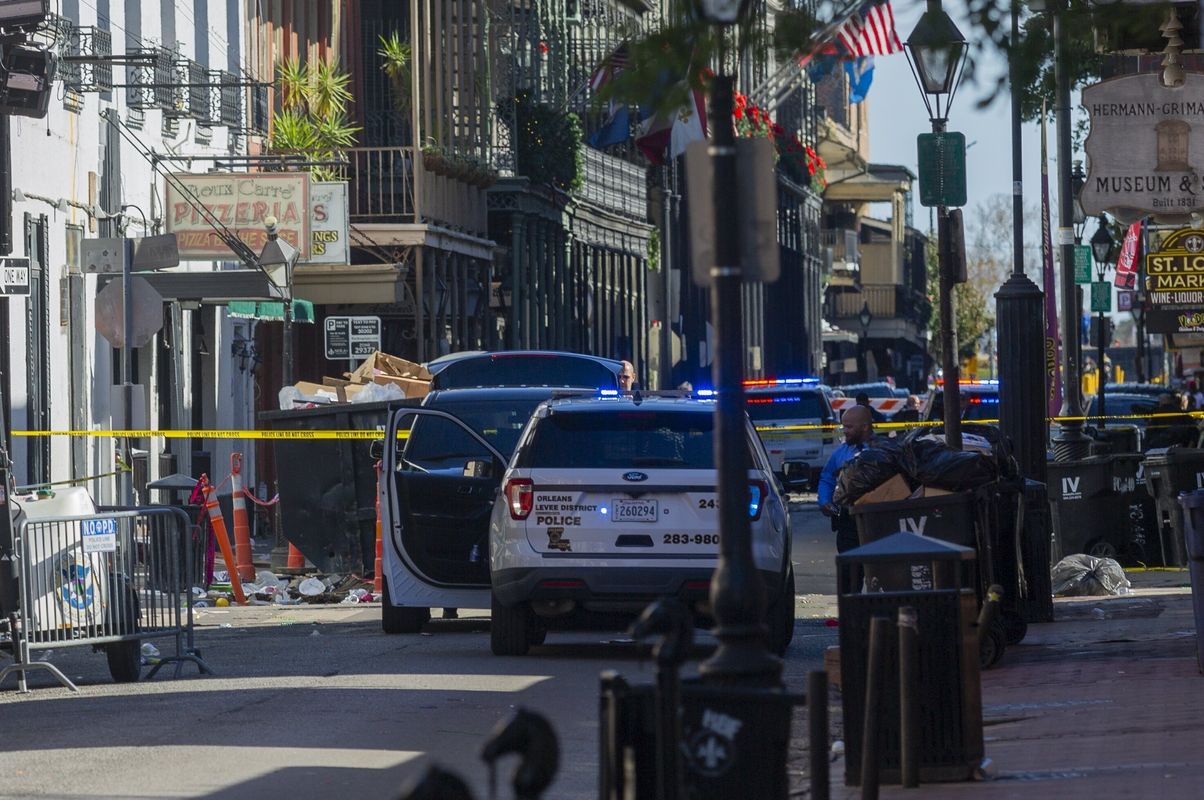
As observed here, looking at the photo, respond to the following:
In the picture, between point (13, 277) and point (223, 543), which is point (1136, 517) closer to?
point (223, 543)

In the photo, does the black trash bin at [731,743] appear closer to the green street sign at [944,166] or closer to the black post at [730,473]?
the black post at [730,473]

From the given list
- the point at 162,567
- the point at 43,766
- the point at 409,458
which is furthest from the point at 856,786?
the point at 409,458

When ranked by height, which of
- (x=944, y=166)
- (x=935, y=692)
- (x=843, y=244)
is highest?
(x=843, y=244)

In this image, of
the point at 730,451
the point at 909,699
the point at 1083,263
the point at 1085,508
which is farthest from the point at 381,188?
the point at 730,451

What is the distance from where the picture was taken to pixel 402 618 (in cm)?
1730

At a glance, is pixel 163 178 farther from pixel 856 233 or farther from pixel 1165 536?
pixel 856 233

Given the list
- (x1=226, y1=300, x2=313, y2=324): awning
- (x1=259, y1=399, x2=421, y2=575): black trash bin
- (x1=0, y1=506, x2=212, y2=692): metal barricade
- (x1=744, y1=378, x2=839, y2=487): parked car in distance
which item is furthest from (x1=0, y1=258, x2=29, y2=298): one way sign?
(x1=744, y1=378, x2=839, y2=487): parked car in distance

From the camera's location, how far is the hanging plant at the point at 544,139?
4794cm

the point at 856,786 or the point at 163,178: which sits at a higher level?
the point at 163,178

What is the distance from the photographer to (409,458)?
18359mm

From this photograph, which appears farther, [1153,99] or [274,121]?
[274,121]

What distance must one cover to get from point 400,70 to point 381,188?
2.65 metres

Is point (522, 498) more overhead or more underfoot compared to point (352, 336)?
more underfoot

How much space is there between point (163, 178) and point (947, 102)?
14.5 meters
